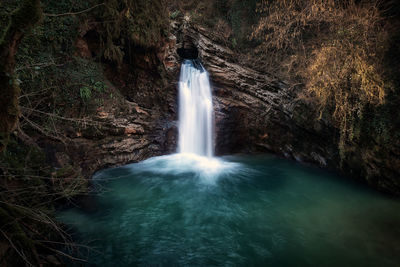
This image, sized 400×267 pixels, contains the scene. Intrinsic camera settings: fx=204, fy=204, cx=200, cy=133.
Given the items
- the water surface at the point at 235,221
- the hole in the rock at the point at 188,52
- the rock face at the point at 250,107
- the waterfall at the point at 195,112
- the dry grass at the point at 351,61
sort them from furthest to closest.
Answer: the hole in the rock at the point at 188,52 → the waterfall at the point at 195,112 → the rock face at the point at 250,107 → the dry grass at the point at 351,61 → the water surface at the point at 235,221

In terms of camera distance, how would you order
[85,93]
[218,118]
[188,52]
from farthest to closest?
[188,52], [218,118], [85,93]

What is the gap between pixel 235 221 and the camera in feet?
16.3

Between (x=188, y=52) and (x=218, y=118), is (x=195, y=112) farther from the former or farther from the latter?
(x=188, y=52)

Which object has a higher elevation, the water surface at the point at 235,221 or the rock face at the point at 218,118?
the rock face at the point at 218,118

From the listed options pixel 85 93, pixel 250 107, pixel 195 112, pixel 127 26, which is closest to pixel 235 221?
pixel 85 93

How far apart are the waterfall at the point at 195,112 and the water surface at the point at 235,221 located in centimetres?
248

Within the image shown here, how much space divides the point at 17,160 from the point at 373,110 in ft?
31.1

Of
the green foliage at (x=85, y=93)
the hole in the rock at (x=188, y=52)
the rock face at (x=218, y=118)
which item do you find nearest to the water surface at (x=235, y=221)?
the rock face at (x=218, y=118)

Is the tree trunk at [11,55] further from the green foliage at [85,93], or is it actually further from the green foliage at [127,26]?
the green foliage at [127,26]

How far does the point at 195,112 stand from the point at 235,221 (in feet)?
20.4

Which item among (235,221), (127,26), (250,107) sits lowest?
(235,221)

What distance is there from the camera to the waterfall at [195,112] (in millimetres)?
9992

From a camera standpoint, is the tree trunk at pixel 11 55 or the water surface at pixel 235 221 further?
the water surface at pixel 235 221

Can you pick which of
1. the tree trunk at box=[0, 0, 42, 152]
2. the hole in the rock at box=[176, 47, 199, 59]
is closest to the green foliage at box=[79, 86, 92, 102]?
the tree trunk at box=[0, 0, 42, 152]
